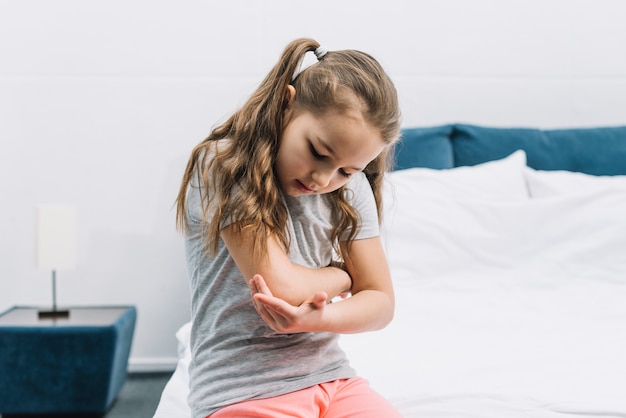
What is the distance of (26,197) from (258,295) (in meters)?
1.96

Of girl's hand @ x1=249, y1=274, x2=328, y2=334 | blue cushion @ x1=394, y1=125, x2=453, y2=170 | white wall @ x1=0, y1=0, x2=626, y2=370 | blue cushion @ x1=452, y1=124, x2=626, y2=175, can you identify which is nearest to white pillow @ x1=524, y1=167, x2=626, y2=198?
blue cushion @ x1=452, y1=124, x2=626, y2=175

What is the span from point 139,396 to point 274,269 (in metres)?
1.61

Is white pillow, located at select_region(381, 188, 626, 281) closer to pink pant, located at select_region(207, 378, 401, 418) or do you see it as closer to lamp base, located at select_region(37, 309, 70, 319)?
pink pant, located at select_region(207, 378, 401, 418)

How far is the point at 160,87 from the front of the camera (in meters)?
2.59

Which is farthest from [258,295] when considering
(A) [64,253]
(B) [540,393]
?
(A) [64,253]

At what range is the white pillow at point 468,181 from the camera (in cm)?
217

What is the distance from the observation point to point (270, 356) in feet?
3.62

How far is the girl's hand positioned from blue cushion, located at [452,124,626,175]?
1.61 metres

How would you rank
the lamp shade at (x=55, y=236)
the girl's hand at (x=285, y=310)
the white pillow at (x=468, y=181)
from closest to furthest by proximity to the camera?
the girl's hand at (x=285, y=310), the white pillow at (x=468, y=181), the lamp shade at (x=55, y=236)

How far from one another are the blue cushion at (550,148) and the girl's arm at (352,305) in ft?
4.37

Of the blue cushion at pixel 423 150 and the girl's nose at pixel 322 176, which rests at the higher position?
the girl's nose at pixel 322 176

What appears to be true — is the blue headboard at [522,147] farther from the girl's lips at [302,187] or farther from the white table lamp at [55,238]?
the girl's lips at [302,187]

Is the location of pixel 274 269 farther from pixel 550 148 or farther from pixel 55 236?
pixel 550 148

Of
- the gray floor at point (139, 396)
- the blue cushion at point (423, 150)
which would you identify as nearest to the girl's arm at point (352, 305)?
the blue cushion at point (423, 150)
